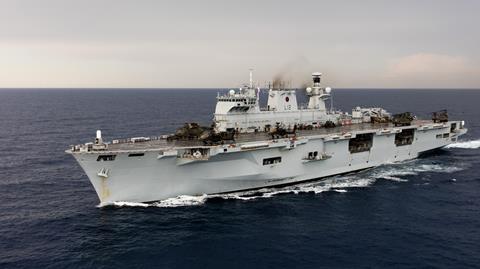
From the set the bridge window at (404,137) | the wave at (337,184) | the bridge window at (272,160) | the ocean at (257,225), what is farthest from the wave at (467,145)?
the bridge window at (272,160)

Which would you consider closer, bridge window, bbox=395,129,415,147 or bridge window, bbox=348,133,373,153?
bridge window, bbox=348,133,373,153

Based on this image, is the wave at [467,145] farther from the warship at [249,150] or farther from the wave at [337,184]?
the wave at [337,184]

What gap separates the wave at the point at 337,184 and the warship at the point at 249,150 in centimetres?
45

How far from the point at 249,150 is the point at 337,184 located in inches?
367

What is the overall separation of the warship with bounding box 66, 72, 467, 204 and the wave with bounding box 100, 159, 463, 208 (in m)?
0.45

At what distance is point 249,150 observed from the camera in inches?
1197

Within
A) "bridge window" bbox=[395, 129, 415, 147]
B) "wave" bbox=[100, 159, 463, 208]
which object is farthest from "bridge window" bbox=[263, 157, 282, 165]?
"bridge window" bbox=[395, 129, 415, 147]

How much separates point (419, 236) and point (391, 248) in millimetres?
2800

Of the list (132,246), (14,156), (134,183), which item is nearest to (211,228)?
(132,246)

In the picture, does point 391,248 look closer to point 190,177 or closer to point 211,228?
point 211,228

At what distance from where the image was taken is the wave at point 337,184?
29344 millimetres

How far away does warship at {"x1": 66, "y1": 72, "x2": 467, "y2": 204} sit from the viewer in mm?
27922

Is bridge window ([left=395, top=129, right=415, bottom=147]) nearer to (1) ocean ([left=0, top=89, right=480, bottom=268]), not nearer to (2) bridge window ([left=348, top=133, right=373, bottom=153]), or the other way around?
(1) ocean ([left=0, top=89, right=480, bottom=268])

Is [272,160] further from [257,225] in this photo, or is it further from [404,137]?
[404,137]
